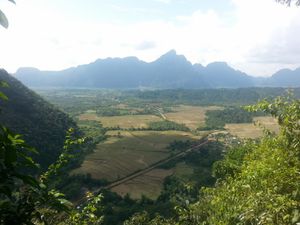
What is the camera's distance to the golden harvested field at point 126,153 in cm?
7297

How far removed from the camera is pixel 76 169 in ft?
234

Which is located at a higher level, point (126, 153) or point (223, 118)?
point (223, 118)

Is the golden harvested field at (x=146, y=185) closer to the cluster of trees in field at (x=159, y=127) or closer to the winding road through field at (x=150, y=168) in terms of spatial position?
the winding road through field at (x=150, y=168)

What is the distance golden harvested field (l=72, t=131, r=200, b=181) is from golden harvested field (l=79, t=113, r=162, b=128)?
622 inches

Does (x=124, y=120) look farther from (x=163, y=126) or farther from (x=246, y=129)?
(x=246, y=129)

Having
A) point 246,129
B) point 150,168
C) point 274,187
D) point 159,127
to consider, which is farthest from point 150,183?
point 246,129

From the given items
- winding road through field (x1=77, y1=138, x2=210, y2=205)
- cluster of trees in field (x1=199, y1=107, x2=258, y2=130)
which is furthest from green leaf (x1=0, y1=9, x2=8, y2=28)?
cluster of trees in field (x1=199, y1=107, x2=258, y2=130)

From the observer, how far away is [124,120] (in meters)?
140

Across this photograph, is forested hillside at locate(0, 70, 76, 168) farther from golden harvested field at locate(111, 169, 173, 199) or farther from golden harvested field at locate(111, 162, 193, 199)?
golden harvested field at locate(111, 162, 193, 199)

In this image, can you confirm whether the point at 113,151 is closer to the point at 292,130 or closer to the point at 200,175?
the point at 200,175

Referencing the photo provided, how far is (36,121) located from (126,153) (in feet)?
66.8

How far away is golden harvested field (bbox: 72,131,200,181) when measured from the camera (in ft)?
239

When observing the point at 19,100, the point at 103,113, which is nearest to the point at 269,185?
the point at 19,100

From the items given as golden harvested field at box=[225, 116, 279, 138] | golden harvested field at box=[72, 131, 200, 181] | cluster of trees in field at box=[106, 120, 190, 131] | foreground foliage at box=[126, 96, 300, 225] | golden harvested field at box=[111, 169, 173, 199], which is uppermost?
foreground foliage at box=[126, 96, 300, 225]
